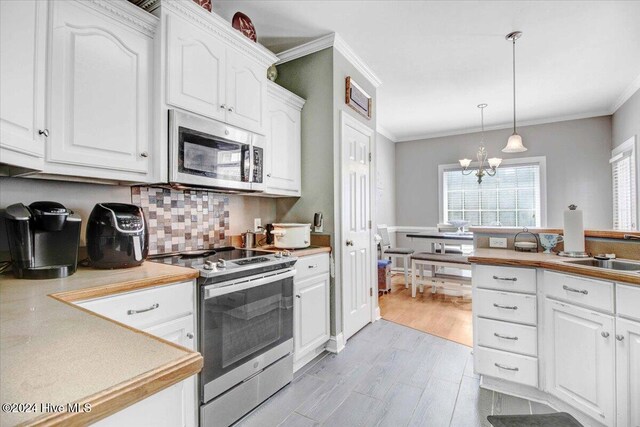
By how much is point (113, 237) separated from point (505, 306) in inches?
89.1

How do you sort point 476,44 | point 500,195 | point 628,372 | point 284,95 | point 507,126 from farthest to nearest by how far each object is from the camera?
point 500,195 < point 507,126 < point 476,44 < point 284,95 < point 628,372

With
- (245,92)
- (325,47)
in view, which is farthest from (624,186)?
(245,92)

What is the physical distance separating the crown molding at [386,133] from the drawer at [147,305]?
4.69 meters

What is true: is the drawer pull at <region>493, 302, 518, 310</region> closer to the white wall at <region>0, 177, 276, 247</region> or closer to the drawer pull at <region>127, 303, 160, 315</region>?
the drawer pull at <region>127, 303, 160, 315</region>

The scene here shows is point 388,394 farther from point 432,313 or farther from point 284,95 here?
point 284,95

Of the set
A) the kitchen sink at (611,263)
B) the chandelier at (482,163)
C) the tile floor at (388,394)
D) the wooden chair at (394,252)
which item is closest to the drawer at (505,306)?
the kitchen sink at (611,263)

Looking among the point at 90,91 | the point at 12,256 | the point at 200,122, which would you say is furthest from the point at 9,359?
the point at 200,122

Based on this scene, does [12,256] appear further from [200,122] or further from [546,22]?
[546,22]

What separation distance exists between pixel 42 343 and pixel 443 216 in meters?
5.96

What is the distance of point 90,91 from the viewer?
146 centimetres

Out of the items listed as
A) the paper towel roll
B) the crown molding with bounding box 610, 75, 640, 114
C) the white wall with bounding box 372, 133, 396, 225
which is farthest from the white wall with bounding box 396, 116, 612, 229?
the paper towel roll

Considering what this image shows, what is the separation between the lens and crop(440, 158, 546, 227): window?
5.14 meters

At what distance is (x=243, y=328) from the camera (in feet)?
5.76

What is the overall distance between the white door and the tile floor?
0.40m
